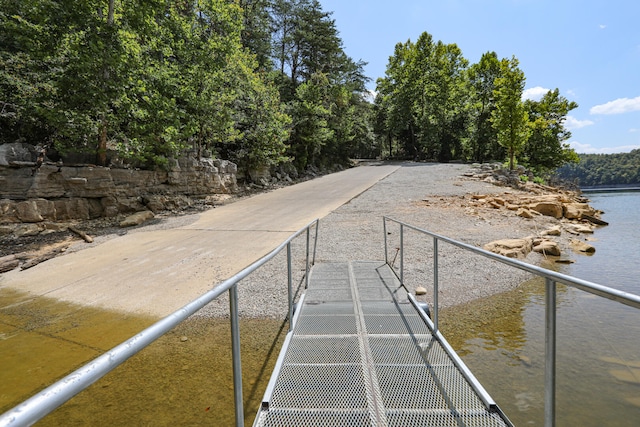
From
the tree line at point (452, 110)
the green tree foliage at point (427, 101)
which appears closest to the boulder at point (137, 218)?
the tree line at point (452, 110)

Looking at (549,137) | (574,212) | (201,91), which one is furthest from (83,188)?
(549,137)

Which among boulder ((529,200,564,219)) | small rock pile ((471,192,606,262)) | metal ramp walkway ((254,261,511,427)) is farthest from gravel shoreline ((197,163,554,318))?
metal ramp walkway ((254,261,511,427))

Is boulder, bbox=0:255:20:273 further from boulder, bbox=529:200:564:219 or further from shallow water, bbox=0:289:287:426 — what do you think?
boulder, bbox=529:200:564:219

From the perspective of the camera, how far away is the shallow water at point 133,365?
2.73 m

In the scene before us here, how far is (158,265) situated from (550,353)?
6398 mm

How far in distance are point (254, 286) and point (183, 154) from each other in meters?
10.3

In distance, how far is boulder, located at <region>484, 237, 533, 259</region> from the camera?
6.74 meters

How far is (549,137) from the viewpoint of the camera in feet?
94.3

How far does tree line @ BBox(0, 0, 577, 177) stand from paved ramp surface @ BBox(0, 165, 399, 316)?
3.85m

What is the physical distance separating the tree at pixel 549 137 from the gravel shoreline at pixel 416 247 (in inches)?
761

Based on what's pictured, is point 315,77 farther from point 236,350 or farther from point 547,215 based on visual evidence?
point 236,350

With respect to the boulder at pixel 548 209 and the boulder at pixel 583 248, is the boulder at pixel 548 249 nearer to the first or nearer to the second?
the boulder at pixel 583 248

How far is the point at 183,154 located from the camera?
13.8 metres

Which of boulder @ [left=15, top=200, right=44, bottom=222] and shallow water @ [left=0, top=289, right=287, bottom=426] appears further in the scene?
boulder @ [left=15, top=200, right=44, bottom=222]
